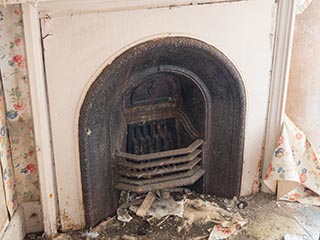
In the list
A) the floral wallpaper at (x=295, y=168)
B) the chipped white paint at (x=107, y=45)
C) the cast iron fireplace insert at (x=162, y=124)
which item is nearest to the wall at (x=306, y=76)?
the floral wallpaper at (x=295, y=168)

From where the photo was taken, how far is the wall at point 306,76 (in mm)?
2160

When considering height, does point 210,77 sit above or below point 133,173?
above

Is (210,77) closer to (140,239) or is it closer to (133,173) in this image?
(133,173)

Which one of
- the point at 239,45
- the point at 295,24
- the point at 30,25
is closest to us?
the point at 30,25

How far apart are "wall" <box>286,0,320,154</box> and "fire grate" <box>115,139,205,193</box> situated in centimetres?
54

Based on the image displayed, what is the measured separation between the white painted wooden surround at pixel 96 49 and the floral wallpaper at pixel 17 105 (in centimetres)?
6

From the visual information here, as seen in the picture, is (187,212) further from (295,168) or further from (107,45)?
(107,45)

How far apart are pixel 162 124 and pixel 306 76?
77 centimetres

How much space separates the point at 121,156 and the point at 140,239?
0.39 m

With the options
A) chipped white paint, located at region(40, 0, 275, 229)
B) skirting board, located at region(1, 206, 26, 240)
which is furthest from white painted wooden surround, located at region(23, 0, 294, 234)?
skirting board, located at region(1, 206, 26, 240)

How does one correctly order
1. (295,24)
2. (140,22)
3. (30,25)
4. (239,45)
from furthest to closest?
(295,24)
(239,45)
(140,22)
(30,25)

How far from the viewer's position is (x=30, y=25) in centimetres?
166

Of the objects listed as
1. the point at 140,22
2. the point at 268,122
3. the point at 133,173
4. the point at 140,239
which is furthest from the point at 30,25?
the point at 268,122

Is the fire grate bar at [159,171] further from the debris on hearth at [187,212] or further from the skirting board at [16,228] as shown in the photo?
the skirting board at [16,228]
